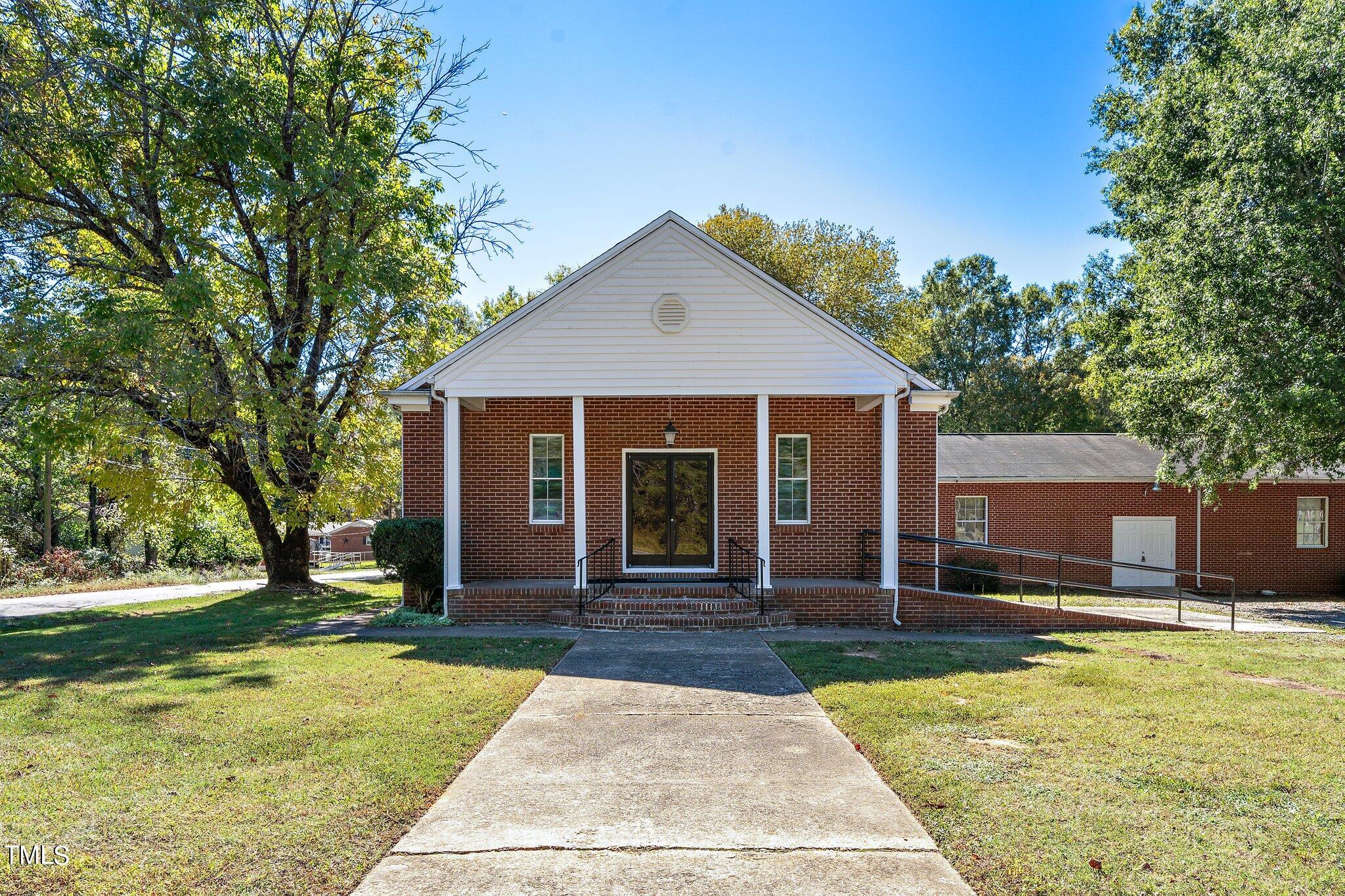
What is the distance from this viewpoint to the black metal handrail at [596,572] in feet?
38.7

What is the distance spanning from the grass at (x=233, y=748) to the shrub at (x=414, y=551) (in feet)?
6.47

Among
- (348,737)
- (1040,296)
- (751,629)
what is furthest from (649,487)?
(1040,296)

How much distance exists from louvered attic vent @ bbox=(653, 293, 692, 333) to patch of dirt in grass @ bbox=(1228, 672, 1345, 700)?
8.34m

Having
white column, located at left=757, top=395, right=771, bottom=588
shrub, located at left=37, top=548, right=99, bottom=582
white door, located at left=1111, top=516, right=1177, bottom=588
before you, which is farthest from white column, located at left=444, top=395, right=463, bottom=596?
white door, located at left=1111, top=516, right=1177, bottom=588

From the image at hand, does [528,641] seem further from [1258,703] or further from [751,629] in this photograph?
[1258,703]

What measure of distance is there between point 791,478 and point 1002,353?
35.2 m

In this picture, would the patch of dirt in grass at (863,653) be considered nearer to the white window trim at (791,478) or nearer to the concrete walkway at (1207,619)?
the white window trim at (791,478)

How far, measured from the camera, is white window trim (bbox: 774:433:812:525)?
45.2 ft

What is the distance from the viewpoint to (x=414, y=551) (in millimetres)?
12188

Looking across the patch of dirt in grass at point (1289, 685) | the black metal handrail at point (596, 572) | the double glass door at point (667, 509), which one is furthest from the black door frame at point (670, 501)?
the patch of dirt in grass at point (1289, 685)

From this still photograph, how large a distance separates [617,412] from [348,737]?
342 inches

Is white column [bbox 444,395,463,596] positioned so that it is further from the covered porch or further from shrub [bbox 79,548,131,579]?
shrub [bbox 79,548,131,579]

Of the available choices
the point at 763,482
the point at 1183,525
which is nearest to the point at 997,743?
the point at 763,482

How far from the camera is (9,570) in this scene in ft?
66.5
